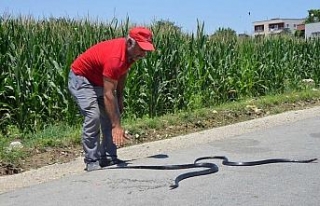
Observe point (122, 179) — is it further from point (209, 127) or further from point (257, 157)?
point (209, 127)

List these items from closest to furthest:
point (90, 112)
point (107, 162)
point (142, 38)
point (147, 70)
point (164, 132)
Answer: point (142, 38), point (90, 112), point (107, 162), point (164, 132), point (147, 70)

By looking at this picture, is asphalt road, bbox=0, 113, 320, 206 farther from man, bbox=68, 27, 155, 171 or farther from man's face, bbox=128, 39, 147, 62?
man's face, bbox=128, 39, 147, 62

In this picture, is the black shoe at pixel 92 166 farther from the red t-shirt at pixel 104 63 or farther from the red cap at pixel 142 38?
the red cap at pixel 142 38

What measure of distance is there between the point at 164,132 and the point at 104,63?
387 cm

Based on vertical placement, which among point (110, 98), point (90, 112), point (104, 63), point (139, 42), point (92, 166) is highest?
point (139, 42)

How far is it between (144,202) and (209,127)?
608 centimetres

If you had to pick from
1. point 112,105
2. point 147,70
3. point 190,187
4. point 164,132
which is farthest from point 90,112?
point 147,70

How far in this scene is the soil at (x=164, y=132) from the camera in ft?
26.6

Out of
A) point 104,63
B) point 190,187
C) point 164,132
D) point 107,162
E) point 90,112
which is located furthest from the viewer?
point 164,132

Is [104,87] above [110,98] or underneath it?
above

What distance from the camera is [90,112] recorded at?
7.29m

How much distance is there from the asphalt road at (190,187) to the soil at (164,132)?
1.15 meters

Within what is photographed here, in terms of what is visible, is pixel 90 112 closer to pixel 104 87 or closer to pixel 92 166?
pixel 104 87

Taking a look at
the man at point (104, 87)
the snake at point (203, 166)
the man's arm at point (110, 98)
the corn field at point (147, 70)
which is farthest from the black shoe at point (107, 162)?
the corn field at point (147, 70)
